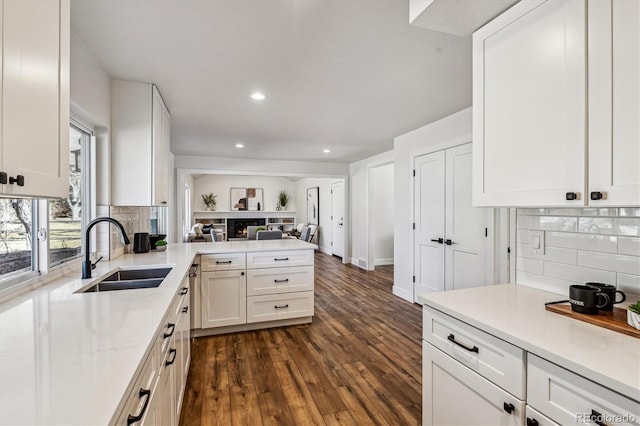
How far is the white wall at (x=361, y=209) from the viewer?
20.4ft

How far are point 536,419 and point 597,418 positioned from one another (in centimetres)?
19

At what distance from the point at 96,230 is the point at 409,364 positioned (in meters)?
2.70

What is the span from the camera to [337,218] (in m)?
8.16

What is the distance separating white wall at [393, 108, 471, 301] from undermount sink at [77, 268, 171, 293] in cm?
311

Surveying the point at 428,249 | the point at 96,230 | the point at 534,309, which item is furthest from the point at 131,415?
the point at 428,249

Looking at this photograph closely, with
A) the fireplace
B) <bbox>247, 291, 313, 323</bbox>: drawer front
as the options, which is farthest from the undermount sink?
the fireplace

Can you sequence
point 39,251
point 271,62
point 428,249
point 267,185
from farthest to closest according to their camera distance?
point 267,185
point 428,249
point 271,62
point 39,251

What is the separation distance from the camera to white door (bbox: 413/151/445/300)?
3734mm

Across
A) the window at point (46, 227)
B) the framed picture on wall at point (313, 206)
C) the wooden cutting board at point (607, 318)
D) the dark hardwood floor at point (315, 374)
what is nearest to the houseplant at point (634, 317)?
the wooden cutting board at point (607, 318)

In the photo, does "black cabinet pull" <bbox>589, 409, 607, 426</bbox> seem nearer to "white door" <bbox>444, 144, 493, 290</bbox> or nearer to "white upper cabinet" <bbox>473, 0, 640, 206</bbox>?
"white upper cabinet" <bbox>473, 0, 640, 206</bbox>

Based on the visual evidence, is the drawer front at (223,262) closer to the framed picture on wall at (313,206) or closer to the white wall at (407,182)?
the white wall at (407,182)

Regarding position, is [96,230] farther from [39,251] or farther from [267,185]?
[267,185]

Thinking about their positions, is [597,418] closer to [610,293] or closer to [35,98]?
[610,293]

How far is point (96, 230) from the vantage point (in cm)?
241
